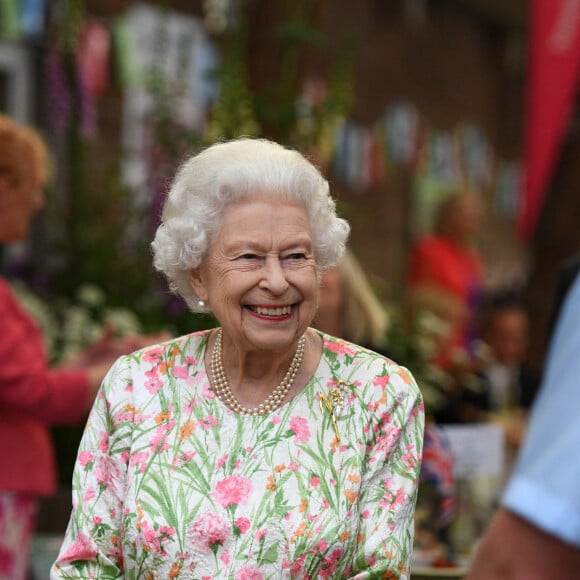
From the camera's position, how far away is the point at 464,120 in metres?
10.5

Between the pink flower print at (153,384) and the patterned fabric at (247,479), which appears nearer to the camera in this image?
the patterned fabric at (247,479)

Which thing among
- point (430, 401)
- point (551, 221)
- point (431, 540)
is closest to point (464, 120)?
point (551, 221)

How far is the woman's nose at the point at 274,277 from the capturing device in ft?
7.63

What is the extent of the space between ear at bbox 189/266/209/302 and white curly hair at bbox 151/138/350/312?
0.01 metres

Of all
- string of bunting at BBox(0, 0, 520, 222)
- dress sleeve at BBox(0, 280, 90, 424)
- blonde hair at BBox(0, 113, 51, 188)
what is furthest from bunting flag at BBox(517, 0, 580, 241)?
dress sleeve at BBox(0, 280, 90, 424)

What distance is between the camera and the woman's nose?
233 centimetres

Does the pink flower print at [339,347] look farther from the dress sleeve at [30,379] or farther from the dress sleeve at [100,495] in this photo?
the dress sleeve at [30,379]

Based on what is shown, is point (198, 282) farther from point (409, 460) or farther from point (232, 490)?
point (409, 460)

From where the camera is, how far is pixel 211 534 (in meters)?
2.24

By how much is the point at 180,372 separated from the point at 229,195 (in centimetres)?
39

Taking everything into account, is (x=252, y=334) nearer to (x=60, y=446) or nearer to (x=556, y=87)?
(x=60, y=446)

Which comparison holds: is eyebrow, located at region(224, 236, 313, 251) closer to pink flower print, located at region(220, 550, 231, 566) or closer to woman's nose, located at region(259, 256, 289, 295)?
woman's nose, located at region(259, 256, 289, 295)

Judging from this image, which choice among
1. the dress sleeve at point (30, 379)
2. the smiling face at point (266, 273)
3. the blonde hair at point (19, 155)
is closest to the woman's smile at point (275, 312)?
the smiling face at point (266, 273)

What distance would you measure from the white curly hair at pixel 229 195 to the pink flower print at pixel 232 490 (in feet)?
1.53
